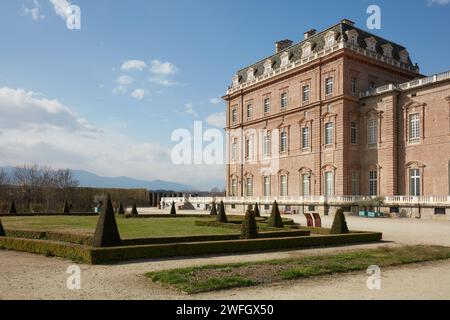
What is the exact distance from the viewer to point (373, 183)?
132 feet

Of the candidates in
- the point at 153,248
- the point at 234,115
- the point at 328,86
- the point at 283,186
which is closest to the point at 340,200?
the point at 283,186

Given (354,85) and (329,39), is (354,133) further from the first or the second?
(329,39)

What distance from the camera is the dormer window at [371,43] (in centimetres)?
4316

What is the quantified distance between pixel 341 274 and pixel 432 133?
1161 inches

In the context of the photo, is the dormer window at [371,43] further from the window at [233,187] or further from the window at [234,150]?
the window at [233,187]

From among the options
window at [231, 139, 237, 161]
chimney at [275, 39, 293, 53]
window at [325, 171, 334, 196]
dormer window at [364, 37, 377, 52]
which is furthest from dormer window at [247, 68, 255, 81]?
window at [325, 171, 334, 196]

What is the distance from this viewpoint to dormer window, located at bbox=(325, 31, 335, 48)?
42.2 m

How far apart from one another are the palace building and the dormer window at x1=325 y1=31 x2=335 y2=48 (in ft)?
0.32

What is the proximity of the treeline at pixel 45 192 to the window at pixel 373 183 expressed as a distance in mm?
26612

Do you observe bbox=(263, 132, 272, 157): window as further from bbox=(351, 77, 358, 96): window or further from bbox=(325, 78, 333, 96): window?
bbox=(351, 77, 358, 96): window

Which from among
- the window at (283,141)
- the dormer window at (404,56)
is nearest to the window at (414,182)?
the window at (283,141)

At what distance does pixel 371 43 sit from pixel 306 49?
654 centimetres
